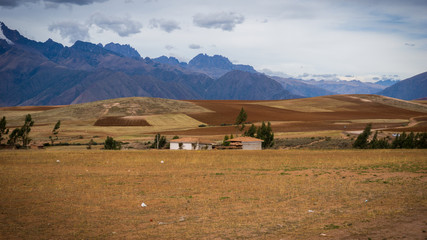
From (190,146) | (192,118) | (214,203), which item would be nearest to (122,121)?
(192,118)

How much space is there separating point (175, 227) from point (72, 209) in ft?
21.0

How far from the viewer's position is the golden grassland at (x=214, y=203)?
591 inches

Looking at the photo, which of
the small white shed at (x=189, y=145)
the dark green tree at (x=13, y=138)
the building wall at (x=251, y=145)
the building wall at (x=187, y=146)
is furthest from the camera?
the dark green tree at (x=13, y=138)

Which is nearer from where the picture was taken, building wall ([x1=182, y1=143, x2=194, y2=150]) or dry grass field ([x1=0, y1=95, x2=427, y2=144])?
building wall ([x1=182, y1=143, x2=194, y2=150])

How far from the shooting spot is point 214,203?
20.4 meters

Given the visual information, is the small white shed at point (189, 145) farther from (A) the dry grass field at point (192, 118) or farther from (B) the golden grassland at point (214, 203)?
(B) the golden grassland at point (214, 203)

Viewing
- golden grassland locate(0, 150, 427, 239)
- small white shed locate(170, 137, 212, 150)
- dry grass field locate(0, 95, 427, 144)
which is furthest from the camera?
dry grass field locate(0, 95, 427, 144)

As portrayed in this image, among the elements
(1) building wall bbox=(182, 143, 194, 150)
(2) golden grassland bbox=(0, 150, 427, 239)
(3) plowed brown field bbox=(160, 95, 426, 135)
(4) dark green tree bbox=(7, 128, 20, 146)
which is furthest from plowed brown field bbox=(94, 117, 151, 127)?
(2) golden grassland bbox=(0, 150, 427, 239)

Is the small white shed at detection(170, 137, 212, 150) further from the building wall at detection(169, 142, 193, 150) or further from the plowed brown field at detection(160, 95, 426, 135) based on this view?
the plowed brown field at detection(160, 95, 426, 135)

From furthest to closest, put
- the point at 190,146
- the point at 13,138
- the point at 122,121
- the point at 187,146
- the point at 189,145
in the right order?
the point at 122,121
the point at 13,138
the point at 187,146
the point at 189,145
the point at 190,146

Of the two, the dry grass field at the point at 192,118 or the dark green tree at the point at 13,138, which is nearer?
the dark green tree at the point at 13,138

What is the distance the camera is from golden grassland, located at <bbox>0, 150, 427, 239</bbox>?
49.2 feet

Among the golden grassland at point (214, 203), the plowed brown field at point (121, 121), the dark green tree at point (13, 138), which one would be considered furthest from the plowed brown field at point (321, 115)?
the golden grassland at point (214, 203)

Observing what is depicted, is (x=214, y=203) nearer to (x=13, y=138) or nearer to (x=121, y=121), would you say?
(x=13, y=138)
